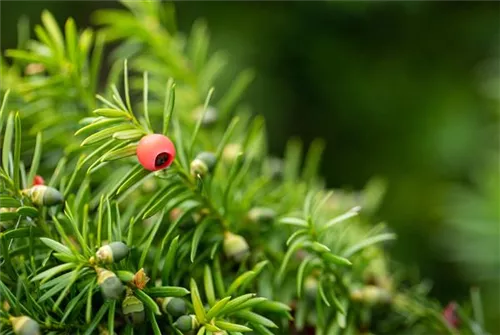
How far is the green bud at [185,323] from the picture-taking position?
0.40 meters

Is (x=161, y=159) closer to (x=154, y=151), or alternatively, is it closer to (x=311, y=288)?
(x=154, y=151)

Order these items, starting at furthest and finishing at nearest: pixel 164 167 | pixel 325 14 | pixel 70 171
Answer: pixel 325 14
pixel 70 171
pixel 164 167

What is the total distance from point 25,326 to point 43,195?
74mm

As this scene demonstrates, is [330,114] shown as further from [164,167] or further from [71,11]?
[164,167]

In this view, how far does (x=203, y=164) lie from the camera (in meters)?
0.44

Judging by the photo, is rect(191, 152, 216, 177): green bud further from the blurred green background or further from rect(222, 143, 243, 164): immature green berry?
the blurred green background

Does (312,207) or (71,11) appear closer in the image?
(312,207)

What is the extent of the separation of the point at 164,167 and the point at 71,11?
0.94 m

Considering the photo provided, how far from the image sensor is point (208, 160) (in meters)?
0.44

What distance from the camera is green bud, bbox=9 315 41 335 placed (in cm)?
37

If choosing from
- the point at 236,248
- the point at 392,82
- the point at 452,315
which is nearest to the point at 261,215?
the point at 236,248

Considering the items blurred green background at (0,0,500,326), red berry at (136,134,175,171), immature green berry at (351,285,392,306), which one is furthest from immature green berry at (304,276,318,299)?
blurred green background at (0,0,500,326)

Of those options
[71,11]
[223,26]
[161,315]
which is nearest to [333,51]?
[223,26]

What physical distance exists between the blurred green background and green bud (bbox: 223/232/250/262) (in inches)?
27.5
